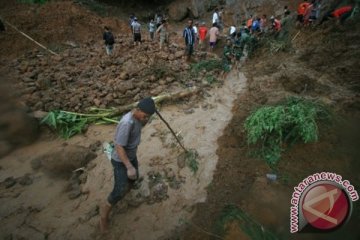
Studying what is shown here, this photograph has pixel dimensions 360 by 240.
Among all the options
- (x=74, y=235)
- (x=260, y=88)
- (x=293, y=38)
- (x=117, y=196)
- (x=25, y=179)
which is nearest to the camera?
(x=117, y=196)

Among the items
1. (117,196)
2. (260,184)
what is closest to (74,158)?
(117,196)

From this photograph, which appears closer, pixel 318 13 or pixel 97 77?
pixel 97 77

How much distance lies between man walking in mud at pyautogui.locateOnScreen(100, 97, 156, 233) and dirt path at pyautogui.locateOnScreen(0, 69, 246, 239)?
0.46 m

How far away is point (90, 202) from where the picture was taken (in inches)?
146

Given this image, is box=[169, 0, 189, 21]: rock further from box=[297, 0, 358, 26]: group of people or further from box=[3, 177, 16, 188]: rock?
box=[3, 177, 16, 188]: rock

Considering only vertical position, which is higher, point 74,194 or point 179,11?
point 179,11

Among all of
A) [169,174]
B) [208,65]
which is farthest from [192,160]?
[208,65]

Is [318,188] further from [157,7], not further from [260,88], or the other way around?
[157,7]

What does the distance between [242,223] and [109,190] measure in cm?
190

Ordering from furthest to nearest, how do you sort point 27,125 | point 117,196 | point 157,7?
point 157,7, point 27,125, point 117,196

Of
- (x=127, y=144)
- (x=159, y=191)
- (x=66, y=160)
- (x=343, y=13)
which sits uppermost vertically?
(x=343, y=13)

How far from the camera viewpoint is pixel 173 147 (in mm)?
4660

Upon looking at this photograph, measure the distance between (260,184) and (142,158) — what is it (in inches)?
75.1

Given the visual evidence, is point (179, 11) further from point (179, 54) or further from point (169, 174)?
point (169, 174)
